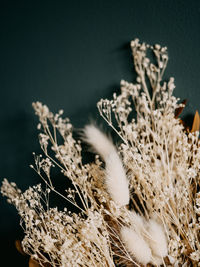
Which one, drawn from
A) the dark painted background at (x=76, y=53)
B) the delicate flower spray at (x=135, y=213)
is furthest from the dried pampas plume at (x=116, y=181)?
the dark painted background at (x=76, y=53)

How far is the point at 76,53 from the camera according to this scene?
1.31 metres

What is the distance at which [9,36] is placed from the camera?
1.33 meters

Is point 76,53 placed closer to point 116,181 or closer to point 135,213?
point 116,181

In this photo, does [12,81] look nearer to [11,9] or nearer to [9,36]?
[9,36]

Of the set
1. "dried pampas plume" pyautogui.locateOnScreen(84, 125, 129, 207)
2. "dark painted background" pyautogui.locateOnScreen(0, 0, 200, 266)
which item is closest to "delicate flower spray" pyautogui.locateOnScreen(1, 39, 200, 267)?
"dried pampas plume" pyautogui.locateOnScreen(84, 125, 129, 207)

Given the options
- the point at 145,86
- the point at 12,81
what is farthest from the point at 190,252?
the point at 12,81

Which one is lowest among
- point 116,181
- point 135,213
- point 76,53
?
point 135,213

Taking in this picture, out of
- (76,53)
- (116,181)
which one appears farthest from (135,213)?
(76,53)

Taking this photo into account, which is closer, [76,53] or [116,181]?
Result: [116,181]

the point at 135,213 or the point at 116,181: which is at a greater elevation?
the point at 116,181

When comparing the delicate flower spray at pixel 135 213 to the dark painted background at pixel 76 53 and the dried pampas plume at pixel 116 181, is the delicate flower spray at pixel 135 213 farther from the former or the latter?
the dark painted background at pixel 76 53

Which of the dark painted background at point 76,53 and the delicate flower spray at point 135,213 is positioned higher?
the dark painted background at point 76,53

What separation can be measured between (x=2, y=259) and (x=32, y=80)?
3.14 ft

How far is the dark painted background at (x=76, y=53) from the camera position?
1.26 m
